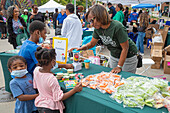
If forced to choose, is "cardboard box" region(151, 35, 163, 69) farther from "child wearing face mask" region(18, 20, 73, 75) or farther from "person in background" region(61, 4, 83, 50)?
"child wearing face mask" region(18, 20, 73, 75)

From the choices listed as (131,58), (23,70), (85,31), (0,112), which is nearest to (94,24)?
(131,58)

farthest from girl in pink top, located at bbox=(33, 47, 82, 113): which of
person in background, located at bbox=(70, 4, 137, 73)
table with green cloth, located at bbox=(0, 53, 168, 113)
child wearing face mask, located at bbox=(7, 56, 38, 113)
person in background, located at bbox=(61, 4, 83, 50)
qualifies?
person in background, located at bbox=(61, 4, 83, 50)

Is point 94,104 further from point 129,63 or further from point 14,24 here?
point 14,24

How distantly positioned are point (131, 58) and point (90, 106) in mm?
1074

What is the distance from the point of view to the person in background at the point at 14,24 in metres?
4.13

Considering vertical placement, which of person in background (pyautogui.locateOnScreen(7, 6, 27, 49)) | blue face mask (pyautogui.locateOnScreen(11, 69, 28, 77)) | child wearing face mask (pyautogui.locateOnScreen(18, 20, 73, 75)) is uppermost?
person in background (pyautogui.locateOnScreen(7, 6, 27, 49))

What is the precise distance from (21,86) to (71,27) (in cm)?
227

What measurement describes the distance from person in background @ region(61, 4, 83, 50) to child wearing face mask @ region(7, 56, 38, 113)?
6.73 feet

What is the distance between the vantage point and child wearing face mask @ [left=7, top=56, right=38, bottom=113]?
75.2 inches

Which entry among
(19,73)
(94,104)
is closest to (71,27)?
(19,73)

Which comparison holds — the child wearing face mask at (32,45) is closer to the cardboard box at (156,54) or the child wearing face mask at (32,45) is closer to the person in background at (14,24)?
the person in background at (14,24)

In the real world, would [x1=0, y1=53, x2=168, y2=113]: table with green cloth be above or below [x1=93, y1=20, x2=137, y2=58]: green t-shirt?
below

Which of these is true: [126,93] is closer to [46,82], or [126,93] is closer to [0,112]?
[46,82]

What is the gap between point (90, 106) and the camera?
160 centimetres
